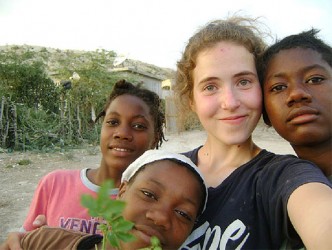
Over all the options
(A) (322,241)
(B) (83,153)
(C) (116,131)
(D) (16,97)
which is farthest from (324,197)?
(D) (16,97)

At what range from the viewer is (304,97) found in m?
1.36

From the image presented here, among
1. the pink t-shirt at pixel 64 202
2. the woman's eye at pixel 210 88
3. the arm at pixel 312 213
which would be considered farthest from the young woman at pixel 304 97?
the pink t-shirt at pixel 64 202

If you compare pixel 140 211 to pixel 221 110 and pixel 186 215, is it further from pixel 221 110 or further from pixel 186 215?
pixel 221 110

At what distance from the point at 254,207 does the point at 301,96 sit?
0.49m

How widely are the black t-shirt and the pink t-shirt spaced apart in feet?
2.11

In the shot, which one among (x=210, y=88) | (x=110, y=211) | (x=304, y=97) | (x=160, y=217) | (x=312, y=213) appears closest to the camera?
(x=110, y=211)

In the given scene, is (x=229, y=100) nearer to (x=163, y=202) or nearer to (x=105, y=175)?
(x=163, y=202)

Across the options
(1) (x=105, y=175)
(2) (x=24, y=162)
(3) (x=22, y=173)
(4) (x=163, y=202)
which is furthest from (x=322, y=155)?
(2) (x=24, y=162)

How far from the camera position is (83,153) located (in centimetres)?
984

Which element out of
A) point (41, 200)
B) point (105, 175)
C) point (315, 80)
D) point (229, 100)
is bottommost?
point (41, 200)

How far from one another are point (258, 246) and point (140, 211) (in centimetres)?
45

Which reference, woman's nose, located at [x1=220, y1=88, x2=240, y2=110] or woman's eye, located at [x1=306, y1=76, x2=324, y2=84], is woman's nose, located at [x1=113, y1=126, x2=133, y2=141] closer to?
woman's nose, located at [x1=220, y1=88, x2=240, y2=110]

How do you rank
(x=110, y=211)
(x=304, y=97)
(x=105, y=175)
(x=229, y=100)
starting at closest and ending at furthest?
(x=110, y=211)
(x=304, y=97)
(x=229, y=100)
(x=105, y=175)

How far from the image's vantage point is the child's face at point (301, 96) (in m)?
1.35
